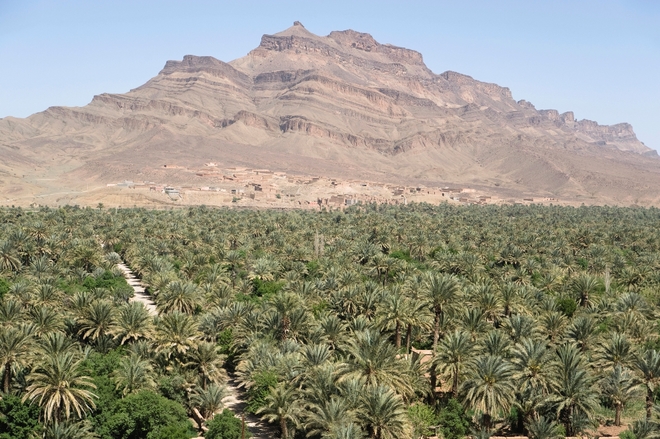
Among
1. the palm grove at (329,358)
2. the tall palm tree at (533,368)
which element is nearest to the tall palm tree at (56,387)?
the palm grove at (329,358)

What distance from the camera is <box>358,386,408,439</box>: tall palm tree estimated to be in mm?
28000

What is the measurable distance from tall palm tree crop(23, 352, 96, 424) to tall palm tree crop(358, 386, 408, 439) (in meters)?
13.6

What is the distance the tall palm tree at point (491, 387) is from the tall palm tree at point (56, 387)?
1914 centimetres

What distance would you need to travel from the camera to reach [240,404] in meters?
38.5

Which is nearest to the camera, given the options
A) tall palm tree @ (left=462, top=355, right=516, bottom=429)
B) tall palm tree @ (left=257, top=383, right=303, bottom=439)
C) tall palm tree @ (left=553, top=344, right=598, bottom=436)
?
tall palm tree @ (left=462, top=355, right=516, bottom=429)

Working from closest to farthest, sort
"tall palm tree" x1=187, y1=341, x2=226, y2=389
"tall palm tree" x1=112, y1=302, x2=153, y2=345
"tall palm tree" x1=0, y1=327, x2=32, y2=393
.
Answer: "tall palm tree" x1=0, y1=327, x2=32, y2=393, "tall palm tree" x1=187, y1=341, x2=226, y2=389, "tall palm tree" x1=112, y1=302, x2=153, y2=345

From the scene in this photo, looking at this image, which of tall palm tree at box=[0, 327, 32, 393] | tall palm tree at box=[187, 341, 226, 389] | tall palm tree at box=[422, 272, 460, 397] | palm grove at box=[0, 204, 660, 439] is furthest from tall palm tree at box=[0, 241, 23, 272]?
tall palm tree at box=[422, 272, 460, 397]

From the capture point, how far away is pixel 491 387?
99.8ft

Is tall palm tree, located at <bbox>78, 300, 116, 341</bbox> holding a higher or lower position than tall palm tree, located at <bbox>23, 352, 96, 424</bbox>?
higher

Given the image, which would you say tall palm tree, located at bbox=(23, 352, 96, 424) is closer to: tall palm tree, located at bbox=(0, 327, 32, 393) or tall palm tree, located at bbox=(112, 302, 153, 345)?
tall palm tree, located at bbox=(0, 327, 32, 393)

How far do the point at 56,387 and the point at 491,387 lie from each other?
2130cm

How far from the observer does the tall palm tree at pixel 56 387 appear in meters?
29.5

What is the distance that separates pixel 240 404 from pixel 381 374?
461 inches

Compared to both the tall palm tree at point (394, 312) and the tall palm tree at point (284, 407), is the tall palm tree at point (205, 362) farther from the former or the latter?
the tall palm tree at point (394, 312)
